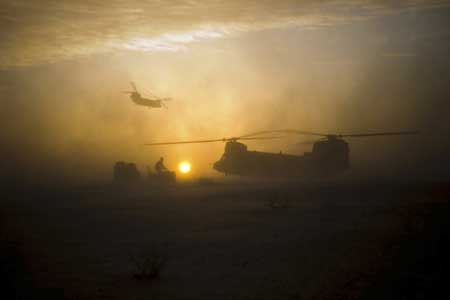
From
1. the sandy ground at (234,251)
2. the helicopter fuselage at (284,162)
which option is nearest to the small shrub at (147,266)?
the sandy ground at (234,251)

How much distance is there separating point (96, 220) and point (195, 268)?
13.2 meters

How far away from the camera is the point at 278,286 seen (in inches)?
436

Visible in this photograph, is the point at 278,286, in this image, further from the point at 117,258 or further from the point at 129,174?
the point at 129,174

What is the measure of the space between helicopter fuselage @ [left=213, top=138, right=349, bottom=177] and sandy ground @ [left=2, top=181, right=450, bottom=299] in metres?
3.62

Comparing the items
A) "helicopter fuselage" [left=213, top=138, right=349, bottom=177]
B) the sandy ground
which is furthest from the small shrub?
"helicopter fuselage" [left=213, top=138, right=349, bottom=177]

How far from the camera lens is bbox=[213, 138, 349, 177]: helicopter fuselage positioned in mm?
28766

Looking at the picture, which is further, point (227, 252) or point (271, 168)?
point (271, 168)

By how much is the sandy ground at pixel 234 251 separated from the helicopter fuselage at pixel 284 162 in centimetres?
362

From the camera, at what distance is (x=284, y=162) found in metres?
31.2

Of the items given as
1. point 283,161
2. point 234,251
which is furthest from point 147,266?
point 283,161

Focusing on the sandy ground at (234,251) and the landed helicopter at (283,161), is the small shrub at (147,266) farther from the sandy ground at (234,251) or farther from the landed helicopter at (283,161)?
the landed helicopter at (283,161)

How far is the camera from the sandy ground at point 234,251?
11.0 meters

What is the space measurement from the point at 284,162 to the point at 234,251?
16.8m

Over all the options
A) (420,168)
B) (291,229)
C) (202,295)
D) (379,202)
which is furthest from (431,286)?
(420,168)
